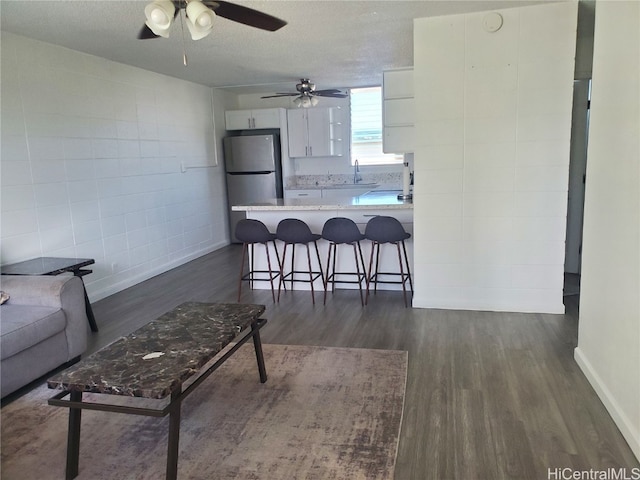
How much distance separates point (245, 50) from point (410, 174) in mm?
2132

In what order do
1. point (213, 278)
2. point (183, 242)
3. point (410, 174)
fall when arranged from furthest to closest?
point (183, 242)
point (213, 278)
point (410, 174)

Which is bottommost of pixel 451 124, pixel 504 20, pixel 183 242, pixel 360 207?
pixel 183 242

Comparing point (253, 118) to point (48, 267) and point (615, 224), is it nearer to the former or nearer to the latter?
point (48, 267)

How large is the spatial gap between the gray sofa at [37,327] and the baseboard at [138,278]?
1545 millimetres

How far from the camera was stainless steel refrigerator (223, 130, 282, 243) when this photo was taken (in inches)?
283

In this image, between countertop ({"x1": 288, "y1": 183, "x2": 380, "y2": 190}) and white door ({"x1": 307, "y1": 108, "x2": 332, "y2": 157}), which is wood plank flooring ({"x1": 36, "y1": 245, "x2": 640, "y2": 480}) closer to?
countertop ({"x1": 288, "y1": 183, "x2": 380, "y2": 190})

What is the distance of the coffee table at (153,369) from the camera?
1897mm

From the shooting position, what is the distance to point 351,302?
442 cm

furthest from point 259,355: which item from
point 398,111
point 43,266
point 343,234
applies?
point 398,111

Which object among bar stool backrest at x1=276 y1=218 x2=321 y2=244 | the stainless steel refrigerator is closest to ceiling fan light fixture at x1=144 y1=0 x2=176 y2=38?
bar stool backrest at x1=276 y1=218 x2=321 y2=244

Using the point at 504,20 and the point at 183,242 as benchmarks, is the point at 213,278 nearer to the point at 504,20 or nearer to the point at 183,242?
the point at 183,242

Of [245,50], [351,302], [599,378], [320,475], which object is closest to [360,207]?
[351,302]

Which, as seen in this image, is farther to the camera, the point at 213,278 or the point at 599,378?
the point at 213,278

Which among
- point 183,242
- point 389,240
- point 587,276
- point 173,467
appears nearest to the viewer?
point 173,467
